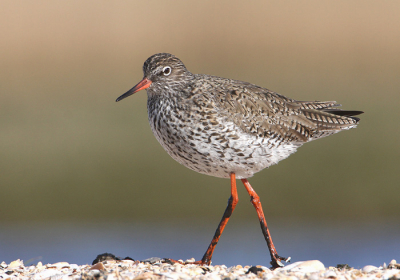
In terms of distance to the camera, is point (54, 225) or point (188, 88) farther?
point (54, 225)

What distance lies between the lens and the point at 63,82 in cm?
2019

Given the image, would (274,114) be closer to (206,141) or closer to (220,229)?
(206,141)

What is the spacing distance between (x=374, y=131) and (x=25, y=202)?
31.1ft

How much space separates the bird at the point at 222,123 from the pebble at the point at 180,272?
0.72m

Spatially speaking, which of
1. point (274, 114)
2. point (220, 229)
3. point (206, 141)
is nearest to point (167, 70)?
point (206, 141)

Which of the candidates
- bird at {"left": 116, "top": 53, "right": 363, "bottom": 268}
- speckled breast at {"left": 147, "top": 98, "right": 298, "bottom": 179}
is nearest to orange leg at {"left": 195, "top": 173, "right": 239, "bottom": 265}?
bird at {"left": 116, "top": 53, "right": 363, "bottom": 268}

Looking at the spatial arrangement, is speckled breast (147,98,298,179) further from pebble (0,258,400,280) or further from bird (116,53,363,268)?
pebble (0,258,400,280)

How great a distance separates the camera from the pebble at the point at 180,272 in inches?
181

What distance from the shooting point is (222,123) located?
18.0 feet

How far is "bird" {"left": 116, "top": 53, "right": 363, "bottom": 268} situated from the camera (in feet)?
17.9

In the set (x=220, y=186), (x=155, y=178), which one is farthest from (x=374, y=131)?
(x=155, y=178)

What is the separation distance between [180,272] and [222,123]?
1620 mm

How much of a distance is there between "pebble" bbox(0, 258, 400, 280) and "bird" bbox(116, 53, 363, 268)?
2.37ft

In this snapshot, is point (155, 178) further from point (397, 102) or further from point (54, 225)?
point (397, 102)
